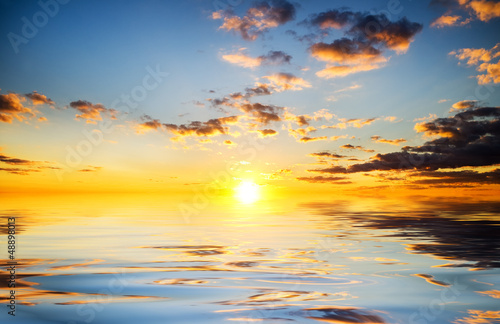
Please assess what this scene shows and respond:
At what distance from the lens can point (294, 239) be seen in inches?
605

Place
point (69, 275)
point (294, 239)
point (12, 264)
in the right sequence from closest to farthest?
point (69, 275) → point (12, 264) → point (294, 239)

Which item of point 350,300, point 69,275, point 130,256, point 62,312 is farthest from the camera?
point 130,256

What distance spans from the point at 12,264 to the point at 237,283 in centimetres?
738

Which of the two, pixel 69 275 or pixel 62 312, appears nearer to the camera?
pixel 62 312

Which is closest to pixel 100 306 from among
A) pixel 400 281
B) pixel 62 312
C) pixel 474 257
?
pixel 62 312

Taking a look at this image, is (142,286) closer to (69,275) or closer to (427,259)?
(69,275)

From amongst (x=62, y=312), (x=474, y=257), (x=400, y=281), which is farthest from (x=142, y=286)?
(x=474, y=257)

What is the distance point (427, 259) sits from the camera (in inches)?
430

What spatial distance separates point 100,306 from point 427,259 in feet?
33.2

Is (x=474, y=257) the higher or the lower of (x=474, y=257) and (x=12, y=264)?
the lower

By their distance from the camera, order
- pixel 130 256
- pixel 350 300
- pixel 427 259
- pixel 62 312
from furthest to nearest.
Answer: pixel 130 256
pixel 427 259
pixel 350 300
pixel 62 312

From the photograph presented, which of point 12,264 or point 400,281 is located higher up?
point 12,264

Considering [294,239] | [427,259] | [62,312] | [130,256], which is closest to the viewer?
[62,312]

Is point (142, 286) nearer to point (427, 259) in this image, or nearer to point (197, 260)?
point (197, 260)
